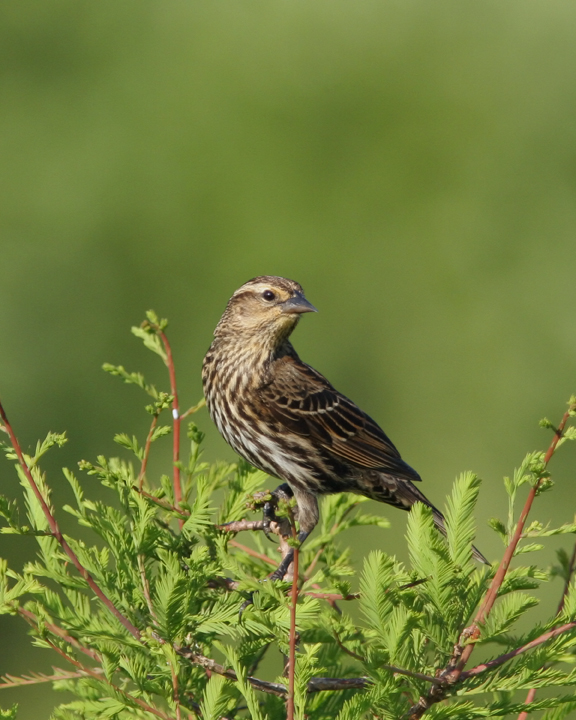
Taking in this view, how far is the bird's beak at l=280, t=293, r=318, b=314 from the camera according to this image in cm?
376

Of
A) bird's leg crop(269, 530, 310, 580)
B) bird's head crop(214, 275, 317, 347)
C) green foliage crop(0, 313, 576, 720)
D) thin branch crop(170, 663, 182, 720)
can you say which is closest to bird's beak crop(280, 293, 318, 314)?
bird's head crop(214, 275, 317, 347)

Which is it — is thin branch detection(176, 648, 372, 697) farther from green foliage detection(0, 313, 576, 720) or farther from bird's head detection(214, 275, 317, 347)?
bird's head detection(214, 275, 317, 347)

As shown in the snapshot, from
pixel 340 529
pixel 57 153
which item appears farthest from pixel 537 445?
pixel 340 529

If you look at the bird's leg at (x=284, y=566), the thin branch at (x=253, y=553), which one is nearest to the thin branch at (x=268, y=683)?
the bird's leg at (x=284, y=566)

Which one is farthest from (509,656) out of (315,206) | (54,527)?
(315,206)

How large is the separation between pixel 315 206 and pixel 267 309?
7.93 m

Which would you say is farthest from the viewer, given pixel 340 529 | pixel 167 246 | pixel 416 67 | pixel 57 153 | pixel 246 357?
pixel 416 67

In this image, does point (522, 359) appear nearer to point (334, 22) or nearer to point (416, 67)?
point (416, 67)

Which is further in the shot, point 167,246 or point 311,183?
point 311,183

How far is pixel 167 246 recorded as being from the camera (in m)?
11.0

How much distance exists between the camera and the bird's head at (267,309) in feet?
12.7

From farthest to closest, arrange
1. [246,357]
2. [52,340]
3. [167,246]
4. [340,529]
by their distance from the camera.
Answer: [167,246] < [52,340] < [246,357] < [340,529]

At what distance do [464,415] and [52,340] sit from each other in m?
4.89

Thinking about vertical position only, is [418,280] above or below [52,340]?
above
